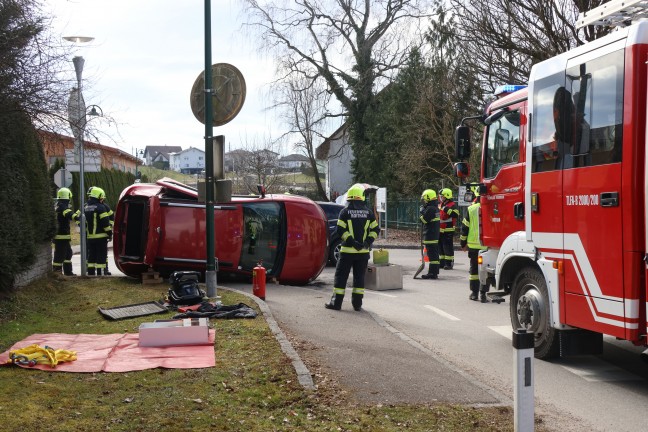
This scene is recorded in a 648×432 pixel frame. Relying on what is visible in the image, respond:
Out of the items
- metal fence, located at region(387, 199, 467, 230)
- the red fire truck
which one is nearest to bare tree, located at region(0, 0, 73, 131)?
the red fire truck

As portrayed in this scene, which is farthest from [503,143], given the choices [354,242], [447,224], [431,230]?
[447,224]

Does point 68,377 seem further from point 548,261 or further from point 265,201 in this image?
point 265,201

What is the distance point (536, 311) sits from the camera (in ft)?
26.7

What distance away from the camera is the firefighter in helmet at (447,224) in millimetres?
18172

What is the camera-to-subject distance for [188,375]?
6859mm

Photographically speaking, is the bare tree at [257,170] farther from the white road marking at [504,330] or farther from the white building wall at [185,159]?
the white building wall at [185,159]

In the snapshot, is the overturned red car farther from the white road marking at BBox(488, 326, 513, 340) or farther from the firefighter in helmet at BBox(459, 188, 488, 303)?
the white road marking at BBox(488, 326, 513, 340)

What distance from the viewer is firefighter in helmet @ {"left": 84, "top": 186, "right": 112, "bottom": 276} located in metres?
16.6

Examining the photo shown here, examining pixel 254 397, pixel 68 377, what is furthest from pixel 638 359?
pixel 68 377

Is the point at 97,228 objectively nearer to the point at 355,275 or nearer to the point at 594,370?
the point at 355,275

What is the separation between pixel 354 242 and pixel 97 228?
24.8 feet

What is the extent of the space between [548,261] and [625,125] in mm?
1833

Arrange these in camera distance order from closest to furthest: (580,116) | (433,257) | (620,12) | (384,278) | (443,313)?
(580,116)
(620,12)
(443,313)
(384,278)
(433,257)

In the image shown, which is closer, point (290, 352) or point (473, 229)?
point (290, 352)
